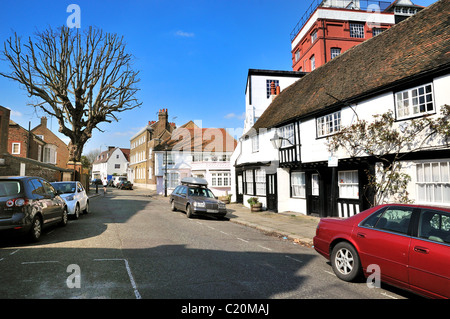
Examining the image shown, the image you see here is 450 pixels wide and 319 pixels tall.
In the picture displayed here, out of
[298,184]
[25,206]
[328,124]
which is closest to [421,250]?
[25,206]

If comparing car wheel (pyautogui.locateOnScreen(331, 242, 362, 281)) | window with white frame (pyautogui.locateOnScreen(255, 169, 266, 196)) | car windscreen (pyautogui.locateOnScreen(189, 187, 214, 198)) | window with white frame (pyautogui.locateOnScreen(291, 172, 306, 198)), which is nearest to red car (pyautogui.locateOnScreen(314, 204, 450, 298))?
car wheel (pyautogui.locateOnScreen(331, 242, 362, 281))

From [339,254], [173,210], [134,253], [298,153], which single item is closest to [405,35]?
[298,153]

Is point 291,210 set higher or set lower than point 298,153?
lower

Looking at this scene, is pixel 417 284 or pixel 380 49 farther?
pixel 380 49

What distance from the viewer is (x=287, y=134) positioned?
16.3m

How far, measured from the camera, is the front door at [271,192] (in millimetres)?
16875

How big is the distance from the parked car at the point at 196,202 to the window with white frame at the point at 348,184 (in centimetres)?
553

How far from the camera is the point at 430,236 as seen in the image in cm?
417

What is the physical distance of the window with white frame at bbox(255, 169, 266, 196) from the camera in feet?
61.4

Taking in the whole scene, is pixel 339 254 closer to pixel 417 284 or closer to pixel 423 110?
pixel 417 284

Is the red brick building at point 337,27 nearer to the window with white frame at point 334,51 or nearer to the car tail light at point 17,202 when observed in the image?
the window with white frame at point 334,51

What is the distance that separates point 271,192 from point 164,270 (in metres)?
12.8

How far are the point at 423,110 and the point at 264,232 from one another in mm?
6820

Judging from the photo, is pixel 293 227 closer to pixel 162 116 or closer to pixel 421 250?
pixel 421 250
